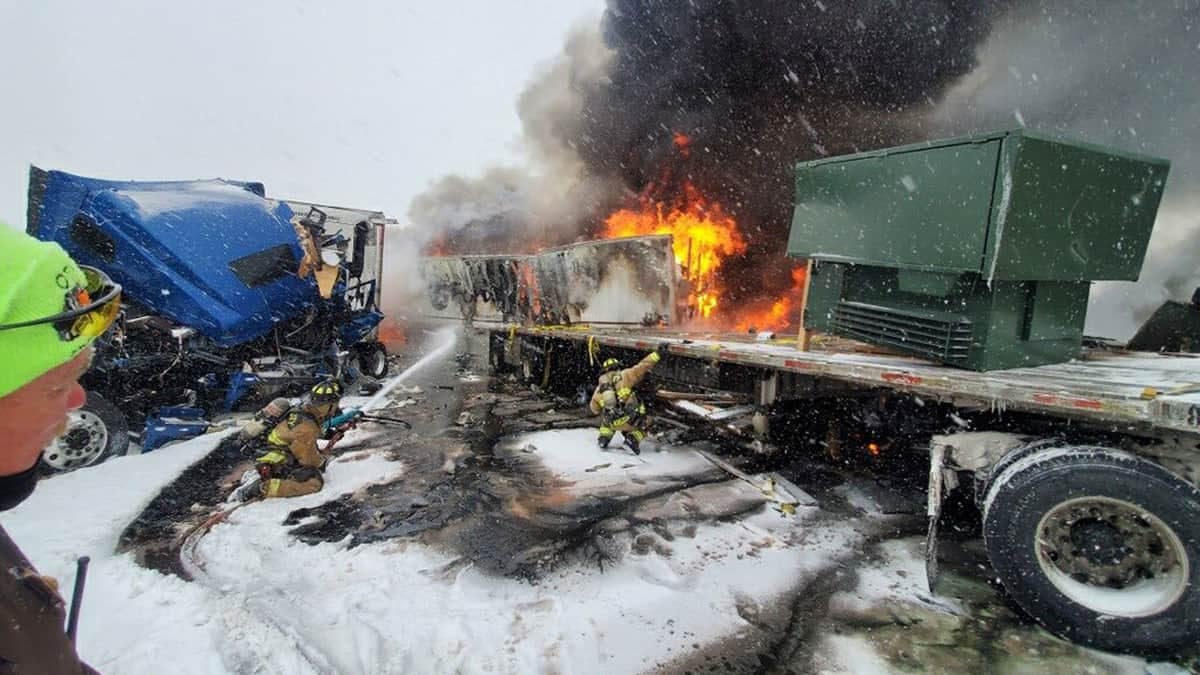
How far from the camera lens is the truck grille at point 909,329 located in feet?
13.2

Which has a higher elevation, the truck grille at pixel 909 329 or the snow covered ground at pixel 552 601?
the truck grille at pixel 909 329

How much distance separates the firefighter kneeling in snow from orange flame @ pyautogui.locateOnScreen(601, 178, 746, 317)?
911 centimetres

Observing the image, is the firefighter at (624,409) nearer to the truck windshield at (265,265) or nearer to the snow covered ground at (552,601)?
the snow covered ground at (552,601)

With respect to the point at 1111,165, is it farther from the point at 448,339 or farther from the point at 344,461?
the point at 448,339

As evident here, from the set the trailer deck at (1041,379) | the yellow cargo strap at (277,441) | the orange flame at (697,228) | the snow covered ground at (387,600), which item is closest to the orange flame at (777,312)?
the orange flame at (697,228)

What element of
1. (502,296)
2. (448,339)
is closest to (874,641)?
(502,296)

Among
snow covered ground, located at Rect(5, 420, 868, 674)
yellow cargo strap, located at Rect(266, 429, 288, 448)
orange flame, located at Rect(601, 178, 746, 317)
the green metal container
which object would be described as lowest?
snow covered ground, located at Rect(5, 420, 868, 674)

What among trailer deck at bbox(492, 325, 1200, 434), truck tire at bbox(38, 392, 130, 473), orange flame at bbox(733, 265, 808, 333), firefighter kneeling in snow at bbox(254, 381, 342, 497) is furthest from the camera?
orange flame at bbox(733, 265, 808, 333)

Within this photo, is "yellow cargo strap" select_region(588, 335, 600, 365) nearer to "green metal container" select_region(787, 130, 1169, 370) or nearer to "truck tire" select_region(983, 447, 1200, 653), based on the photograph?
"green metal container" select_region(787, 130, 1169, 370)

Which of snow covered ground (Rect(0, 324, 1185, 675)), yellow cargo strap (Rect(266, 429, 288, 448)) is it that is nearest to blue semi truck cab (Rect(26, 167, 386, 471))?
snow covered ground (Rect(0, 324, 1185, 675))

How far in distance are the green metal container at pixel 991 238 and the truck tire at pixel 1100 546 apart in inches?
44.8

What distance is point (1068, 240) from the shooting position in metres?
3.88

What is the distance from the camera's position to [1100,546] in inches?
116

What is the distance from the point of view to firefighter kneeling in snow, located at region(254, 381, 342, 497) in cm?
507
